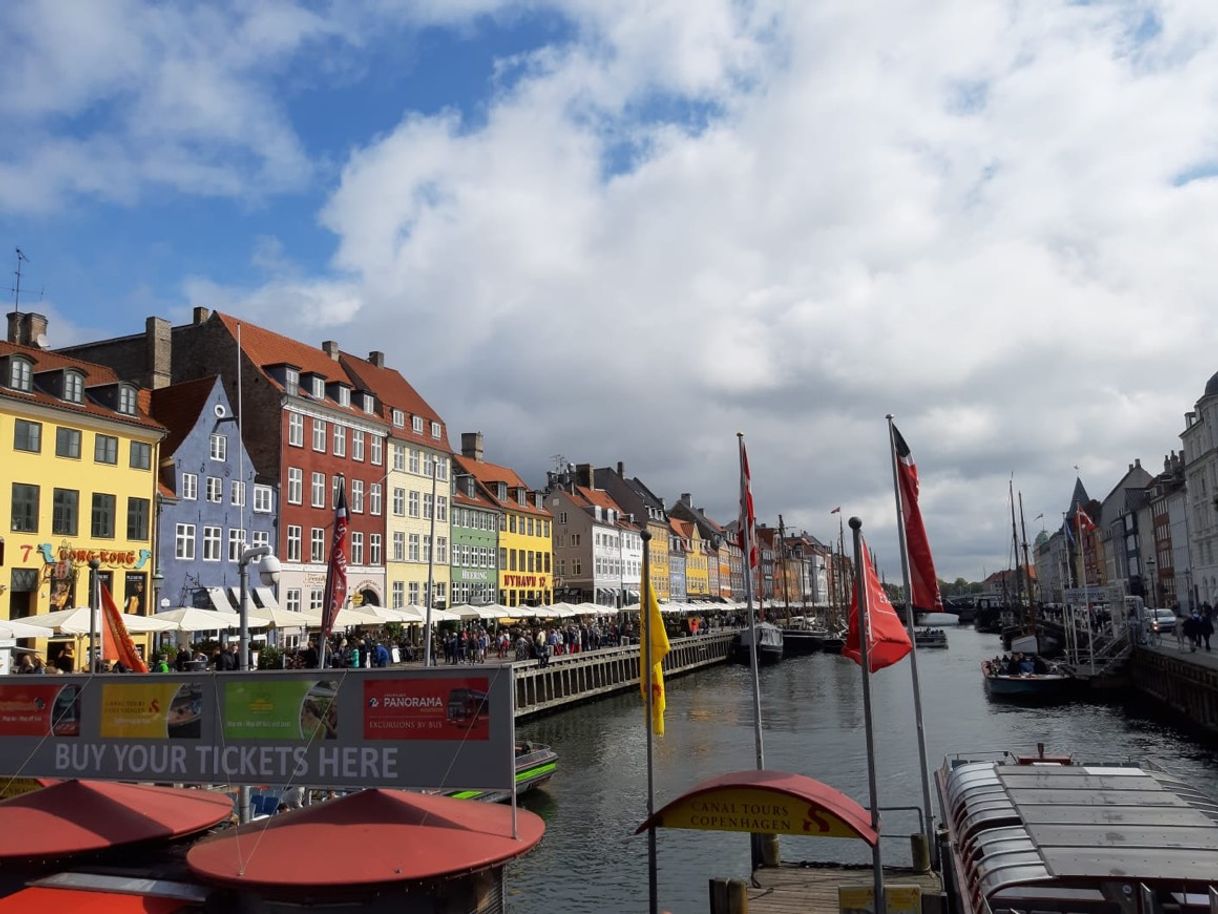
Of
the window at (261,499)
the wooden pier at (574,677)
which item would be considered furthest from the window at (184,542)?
the wooden pier at (574,677)

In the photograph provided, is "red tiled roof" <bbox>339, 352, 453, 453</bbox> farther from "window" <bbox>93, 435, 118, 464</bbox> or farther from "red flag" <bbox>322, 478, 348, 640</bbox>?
"red flag" <bbox>322, 478, 348, 640</bbox>

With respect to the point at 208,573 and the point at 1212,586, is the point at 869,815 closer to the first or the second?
the point at 208,573

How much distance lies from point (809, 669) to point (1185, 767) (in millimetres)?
43759

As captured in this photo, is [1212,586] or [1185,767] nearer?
[1185,767]

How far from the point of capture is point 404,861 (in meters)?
7.63

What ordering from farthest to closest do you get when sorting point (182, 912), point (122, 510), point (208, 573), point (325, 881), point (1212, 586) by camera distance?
1. point (1212, 586)
2. point (208, 573)
3. point (122, 510)
4. point (182, 912)
5. point (325, 881)

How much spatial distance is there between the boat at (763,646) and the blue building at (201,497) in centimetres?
4267

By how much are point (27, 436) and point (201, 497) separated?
31.3ft

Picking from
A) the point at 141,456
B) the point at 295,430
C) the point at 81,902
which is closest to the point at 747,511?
the point at 81,902

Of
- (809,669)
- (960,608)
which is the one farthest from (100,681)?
(960,608)

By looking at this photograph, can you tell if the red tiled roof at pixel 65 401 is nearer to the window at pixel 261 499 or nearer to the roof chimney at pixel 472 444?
the window at pixel 261 499

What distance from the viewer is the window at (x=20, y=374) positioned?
118ft

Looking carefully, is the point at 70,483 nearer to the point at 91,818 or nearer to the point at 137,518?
the point at 137,518

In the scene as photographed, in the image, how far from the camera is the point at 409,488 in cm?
6303
